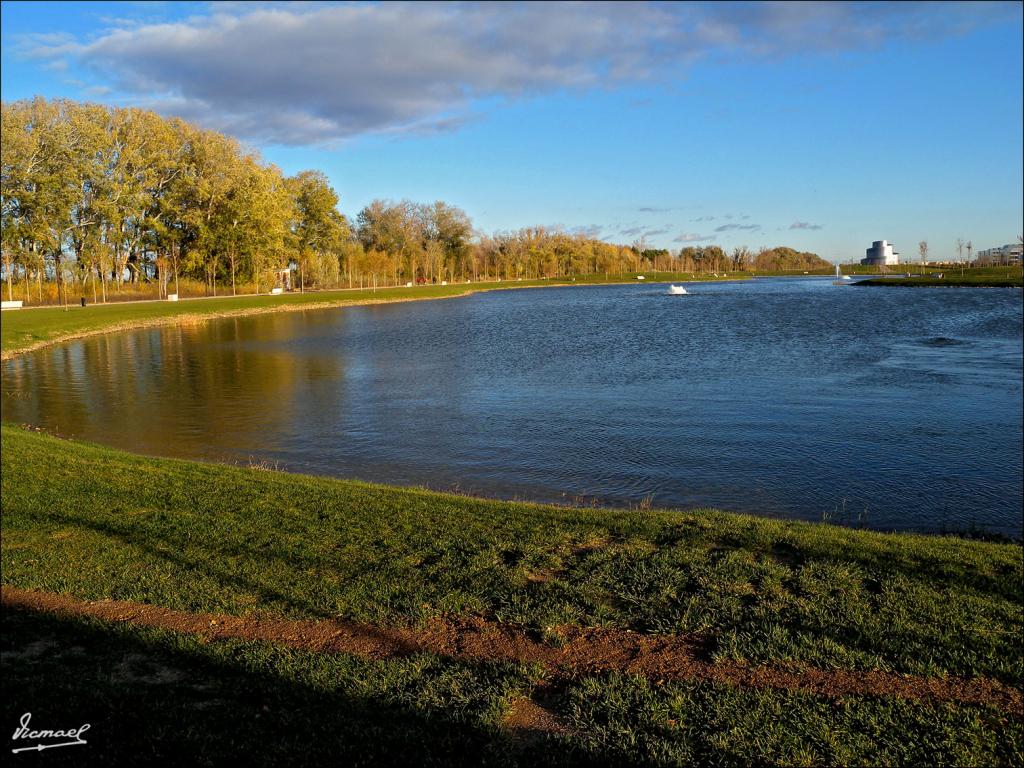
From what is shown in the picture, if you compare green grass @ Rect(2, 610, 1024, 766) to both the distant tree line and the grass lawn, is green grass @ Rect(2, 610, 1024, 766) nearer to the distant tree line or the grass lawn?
the grass lawn

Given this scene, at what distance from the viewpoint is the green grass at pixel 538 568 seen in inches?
225

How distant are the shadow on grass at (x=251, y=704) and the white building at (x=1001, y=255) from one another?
17546 cm

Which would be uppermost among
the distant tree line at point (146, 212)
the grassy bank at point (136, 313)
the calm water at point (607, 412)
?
the distant tree line at point (146, 212)

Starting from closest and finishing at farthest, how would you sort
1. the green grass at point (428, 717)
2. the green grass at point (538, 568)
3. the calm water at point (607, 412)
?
1. the green grass at point (428, 717)
2. the green grass at point (538, 568)
3. the calm water at point (607, 412)

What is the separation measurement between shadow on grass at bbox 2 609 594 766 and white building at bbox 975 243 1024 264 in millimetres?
175459

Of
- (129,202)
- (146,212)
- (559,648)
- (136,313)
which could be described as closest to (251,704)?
(559,648)

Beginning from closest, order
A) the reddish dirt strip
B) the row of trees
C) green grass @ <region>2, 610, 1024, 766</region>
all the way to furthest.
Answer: green grass @ <region>2, 610, 1024, 766</region>, the reddish dirt strip, the row of trees

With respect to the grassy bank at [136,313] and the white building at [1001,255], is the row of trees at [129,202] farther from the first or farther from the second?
the white building at [1001,255]

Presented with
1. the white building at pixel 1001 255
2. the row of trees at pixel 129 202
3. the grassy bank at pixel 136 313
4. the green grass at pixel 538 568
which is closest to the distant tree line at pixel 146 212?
the row of trees at pixel 129 202

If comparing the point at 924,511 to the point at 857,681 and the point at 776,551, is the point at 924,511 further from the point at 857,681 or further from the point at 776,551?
the point at 857,681

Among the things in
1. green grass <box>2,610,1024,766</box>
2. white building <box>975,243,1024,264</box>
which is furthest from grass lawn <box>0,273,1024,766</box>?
white building <box>975,243,1024,264</box>

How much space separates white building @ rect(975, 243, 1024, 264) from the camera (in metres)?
154

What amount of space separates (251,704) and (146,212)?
254 feet

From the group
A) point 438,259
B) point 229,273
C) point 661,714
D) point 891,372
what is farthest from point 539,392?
point 438,259
